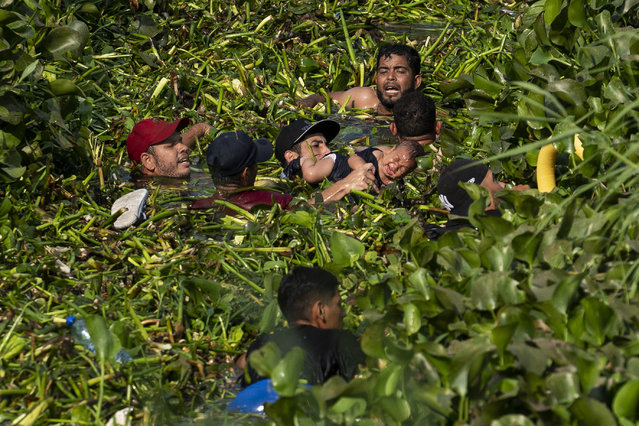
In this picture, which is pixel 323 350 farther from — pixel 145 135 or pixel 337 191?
pixel 145 135

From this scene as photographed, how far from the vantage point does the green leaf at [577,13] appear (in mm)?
4211

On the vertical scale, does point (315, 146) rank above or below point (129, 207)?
below

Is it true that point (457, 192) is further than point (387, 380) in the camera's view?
Yes

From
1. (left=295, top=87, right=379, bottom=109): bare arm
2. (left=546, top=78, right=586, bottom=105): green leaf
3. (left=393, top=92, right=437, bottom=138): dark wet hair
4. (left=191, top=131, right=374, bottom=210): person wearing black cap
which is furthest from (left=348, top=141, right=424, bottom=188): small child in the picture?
(left=546, top=78, right=586, bottom=105): green leaf

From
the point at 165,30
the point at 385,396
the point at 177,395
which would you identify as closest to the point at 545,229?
the point at 385,396

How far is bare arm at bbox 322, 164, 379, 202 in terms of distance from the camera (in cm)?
521

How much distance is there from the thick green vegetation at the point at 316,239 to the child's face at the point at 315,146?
0.28m

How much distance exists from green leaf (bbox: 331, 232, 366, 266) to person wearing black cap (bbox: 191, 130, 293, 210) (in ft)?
3.31

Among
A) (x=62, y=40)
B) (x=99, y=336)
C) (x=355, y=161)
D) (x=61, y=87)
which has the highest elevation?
(x=62, y=40)

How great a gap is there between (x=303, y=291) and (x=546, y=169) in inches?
55.6

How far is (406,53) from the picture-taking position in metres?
6.83

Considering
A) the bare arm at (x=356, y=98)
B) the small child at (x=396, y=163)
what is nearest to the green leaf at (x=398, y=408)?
the small child at (x=396, y=163)

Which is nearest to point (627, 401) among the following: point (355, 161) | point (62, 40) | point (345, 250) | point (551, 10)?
point (345, 250)

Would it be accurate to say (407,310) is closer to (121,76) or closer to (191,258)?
(191,258)
